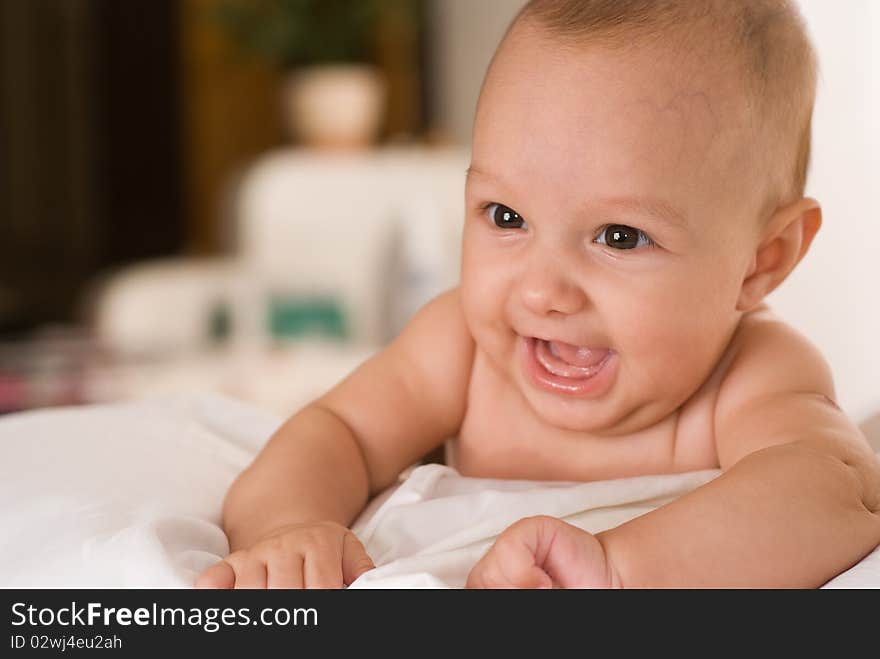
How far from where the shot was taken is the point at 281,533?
0.55 m

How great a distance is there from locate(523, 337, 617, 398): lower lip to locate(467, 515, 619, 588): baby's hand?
175 millimetres

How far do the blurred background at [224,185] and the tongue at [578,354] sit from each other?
6.34 ft

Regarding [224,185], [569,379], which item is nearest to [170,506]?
[569,379]

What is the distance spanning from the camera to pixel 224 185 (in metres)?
4.21

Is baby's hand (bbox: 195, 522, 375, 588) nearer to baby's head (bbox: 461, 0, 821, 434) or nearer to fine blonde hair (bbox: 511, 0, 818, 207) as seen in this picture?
baby's head (bbox: 461, 0, 821, 434)

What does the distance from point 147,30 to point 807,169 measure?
3694 mm

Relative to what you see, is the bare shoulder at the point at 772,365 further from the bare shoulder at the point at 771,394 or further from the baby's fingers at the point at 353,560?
the baby's fingers at the point at 353,560

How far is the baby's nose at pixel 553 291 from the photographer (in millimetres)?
632

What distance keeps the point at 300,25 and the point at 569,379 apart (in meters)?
3.25

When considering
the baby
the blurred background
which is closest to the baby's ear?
the baby

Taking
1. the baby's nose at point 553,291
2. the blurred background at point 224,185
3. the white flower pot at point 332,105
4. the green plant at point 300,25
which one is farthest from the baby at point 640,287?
the green plant at point 300,25

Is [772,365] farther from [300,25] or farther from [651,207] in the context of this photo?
[300,25]

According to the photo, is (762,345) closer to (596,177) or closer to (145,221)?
(596,177)
